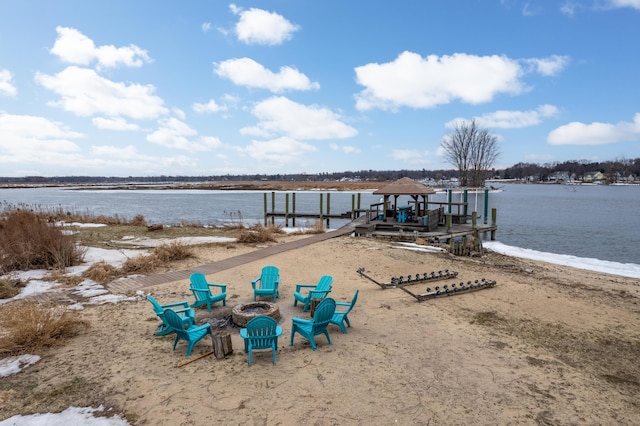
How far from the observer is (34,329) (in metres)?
5.69

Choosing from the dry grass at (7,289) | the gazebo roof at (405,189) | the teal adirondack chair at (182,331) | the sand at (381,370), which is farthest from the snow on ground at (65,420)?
the gazebo roof at (405,189)

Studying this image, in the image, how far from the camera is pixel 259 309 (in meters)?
6.87

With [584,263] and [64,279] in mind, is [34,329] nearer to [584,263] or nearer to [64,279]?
[64,279]

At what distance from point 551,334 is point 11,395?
7.93 meters

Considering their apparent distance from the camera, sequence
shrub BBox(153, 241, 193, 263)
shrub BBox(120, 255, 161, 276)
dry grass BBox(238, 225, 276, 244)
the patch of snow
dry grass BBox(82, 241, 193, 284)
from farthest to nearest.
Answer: dry grass BBox(238, 225, 276, 244) < shrub BBox(153, 241, 193, 263) < shrub BBox(120, 255, 161, 276) < dry grass BBox(82, 241, 193, 284) < the patch of snow

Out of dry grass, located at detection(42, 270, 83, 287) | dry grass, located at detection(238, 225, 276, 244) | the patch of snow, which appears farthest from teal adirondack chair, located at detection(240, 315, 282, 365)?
dry grass, located at detection(238, 225, 276, 244)

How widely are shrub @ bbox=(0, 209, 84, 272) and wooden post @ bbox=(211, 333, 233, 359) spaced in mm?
7300

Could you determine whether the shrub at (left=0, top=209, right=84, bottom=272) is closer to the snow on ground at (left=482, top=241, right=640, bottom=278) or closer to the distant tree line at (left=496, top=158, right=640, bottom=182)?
the snow on ground at (left=482, top=241, right=640, bottom=278)

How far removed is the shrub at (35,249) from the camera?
10.1 meters

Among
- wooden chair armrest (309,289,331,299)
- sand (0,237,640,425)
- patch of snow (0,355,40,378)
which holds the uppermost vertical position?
wooden chair armrest (309,289,331,299)

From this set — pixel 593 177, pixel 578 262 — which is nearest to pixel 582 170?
pixel 593 177

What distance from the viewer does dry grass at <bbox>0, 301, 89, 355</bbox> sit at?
549cm

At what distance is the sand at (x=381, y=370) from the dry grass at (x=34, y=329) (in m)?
0.25

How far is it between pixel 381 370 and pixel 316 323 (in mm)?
1204
